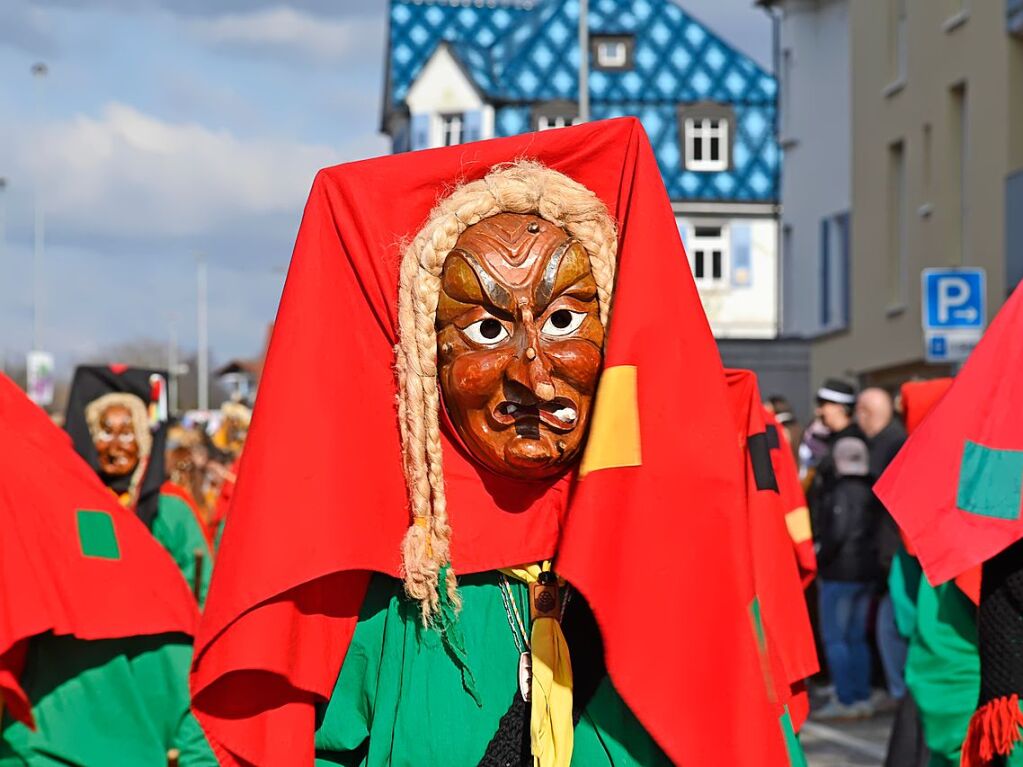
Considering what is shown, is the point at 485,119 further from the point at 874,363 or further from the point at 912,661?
the point at 912,661

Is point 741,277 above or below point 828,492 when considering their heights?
above

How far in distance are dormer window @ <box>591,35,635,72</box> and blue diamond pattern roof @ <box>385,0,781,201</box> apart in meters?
0.14

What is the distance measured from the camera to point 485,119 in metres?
41.6

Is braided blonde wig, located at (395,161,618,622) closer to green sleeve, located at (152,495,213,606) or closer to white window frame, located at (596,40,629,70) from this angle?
green sleeve, located at (152,495,213,606)

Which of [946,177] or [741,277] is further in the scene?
[741,277]

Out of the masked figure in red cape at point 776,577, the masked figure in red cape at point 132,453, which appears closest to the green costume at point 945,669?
the masked figure in red cape at point 776,577

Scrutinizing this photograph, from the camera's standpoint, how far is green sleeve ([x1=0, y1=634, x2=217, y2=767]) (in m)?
5.71

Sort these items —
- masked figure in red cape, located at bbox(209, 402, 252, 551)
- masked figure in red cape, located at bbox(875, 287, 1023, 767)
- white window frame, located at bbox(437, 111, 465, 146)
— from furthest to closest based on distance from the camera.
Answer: white window frame, located at bbox(437, 111, 465, 146) → masked figure in red cape, located at bbox(209, 402, 252, 551) → masked figure in red cape, located at bbox(875, 287, 1023, 767)

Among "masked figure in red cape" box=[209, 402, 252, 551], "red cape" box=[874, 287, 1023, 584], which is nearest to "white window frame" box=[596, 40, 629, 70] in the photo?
"masked figure in red cape" box=[209, 402, 252, 551]

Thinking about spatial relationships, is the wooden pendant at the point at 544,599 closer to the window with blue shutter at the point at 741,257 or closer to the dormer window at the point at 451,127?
the window with blue shutter at the point at 741,257

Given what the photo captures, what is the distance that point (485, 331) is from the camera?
368 centimetres

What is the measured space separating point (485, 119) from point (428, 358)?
38284mm

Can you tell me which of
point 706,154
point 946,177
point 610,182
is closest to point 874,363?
point 946,177

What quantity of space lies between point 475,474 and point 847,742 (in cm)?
792
